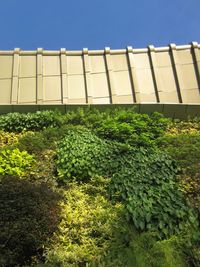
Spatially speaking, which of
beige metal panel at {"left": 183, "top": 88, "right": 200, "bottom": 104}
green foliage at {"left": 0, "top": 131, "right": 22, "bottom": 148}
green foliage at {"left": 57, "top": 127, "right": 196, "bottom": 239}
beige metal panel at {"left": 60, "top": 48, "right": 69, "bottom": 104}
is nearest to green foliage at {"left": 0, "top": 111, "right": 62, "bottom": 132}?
green foliage at {"left": 0, "top": 131, "right": 22, "bottom": 148}

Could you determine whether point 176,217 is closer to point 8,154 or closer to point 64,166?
point 64,166

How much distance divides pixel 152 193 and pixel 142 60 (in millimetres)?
9718

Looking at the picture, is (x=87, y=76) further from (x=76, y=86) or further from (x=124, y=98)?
(x=124, y=98)

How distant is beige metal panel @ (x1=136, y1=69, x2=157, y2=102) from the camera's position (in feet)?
61.5

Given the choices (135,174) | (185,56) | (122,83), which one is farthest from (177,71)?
(135,174)

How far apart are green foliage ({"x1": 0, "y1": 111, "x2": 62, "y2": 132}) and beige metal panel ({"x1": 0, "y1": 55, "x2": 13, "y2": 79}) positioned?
11.9ft

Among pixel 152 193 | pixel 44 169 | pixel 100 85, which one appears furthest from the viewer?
pixel 100 85

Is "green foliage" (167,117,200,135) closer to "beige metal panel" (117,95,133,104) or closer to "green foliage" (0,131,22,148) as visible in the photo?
"beige metal panel" (117,95,133,104)

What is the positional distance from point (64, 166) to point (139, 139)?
2.47 m

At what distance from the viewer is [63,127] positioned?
1532 cm

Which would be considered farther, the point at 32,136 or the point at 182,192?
the point at 32,136

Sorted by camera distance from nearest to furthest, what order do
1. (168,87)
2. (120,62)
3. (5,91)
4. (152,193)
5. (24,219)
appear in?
(24,219), (152,193), (5,91), (168,87), (120,62)

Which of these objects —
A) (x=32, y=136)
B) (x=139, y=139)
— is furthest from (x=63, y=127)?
(x=139, y=139)

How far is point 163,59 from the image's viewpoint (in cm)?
2014
